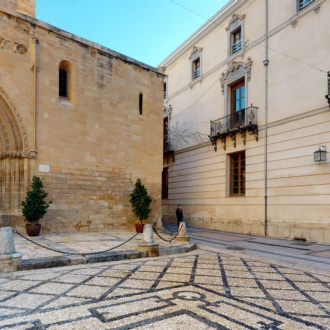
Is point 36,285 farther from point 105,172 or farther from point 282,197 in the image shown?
point 282,197

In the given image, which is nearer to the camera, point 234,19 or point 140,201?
point 140,201

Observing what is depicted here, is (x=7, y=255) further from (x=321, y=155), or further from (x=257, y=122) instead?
(x=257, y=122)

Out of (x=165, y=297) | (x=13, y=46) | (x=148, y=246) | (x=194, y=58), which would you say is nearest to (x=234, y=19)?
(x=194, y=58)

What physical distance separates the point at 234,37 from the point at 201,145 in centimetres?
562

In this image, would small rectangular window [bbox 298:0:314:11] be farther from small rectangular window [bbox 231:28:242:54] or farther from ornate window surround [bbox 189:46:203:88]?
ornate window surround [bbox 189:46:203:88]

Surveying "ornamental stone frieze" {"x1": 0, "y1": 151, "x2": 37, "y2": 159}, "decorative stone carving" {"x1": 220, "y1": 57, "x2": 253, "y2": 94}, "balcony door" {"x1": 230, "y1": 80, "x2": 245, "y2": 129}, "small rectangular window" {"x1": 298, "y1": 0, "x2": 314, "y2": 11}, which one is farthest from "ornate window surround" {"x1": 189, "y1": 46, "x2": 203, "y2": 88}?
"ornamental stone frieze" {"x1": 0, "y1": 151, "x2": 37, "y2": 159}

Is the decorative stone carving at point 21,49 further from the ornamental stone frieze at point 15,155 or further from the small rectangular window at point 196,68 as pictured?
the small rectangular window at point 196,68

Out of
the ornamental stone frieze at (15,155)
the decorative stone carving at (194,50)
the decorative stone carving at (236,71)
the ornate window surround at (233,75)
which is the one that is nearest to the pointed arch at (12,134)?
the ornamental stone frieze at (15,155)

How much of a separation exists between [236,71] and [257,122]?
2.93m

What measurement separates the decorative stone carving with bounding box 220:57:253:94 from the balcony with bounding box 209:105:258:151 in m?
1.54

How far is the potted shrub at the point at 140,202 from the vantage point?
12.0 m

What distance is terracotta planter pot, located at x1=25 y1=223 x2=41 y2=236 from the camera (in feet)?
30.7

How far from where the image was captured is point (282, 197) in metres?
11.8

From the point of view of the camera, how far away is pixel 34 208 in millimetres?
9312
